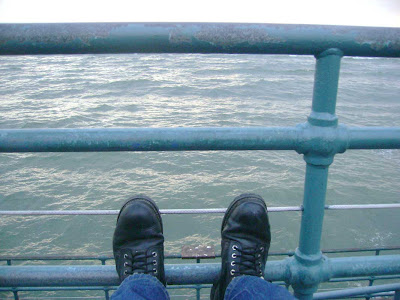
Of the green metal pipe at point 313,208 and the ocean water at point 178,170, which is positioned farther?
the ocean water at point 178,170

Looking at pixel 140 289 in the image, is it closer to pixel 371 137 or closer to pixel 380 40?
pixel 371 137

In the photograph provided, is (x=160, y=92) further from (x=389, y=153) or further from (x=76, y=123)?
(x=389, y=153)

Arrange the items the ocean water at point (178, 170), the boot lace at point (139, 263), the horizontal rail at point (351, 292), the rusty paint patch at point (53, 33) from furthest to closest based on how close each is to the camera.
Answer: the ocean water at point (178, 170) → the horizontal rail at point (351, 292) → the boot lace at point (139, 263) → the rusty paint patch at point (53, 33)

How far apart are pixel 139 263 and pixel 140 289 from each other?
11cm

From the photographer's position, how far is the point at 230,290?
3.97 ft

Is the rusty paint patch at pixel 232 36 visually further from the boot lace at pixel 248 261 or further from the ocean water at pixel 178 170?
the ocean water at pixel 178 170

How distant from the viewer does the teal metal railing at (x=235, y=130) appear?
2.89ft

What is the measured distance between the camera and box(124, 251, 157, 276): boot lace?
Answer: 1.27 metres

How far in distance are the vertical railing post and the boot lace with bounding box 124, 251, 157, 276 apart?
18.5 inches

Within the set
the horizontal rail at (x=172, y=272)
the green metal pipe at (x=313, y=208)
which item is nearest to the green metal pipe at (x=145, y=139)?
the green metal pipe at (x=313, y=208)

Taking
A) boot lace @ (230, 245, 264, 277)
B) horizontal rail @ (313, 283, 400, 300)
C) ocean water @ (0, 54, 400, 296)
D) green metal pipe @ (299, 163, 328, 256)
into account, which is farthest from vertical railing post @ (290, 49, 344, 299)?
ocean water @ (0, 54, 400, 296)

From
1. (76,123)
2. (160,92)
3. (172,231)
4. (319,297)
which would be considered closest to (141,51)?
(319,297)

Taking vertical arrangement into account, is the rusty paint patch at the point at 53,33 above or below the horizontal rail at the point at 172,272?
above

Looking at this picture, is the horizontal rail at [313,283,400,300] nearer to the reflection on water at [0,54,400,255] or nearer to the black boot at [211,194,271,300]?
the black boot at [211,194,271,300]
